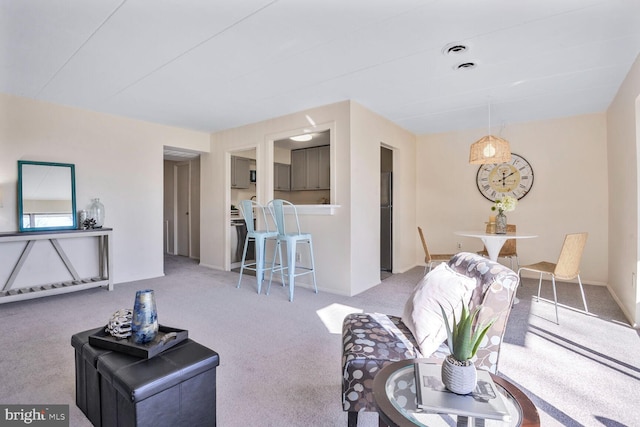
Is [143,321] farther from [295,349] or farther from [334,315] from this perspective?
[334,315]

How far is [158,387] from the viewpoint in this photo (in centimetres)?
128

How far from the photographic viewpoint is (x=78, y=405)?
5.78ft

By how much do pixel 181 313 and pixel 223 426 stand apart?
1.90 m

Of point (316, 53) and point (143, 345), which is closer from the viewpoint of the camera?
point (143, 345)

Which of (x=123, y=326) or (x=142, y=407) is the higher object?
(x=123, y=326)

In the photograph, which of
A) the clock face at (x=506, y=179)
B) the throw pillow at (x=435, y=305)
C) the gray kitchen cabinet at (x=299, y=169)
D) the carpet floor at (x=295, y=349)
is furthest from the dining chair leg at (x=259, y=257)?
the clock face at (x=506, y=179)

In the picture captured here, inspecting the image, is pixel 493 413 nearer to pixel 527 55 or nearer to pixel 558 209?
Result: pixel 527 55

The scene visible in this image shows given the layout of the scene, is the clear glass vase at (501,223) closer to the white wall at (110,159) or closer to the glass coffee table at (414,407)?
the glass coffee table at (414,407)

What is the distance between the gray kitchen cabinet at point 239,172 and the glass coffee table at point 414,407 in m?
5.37

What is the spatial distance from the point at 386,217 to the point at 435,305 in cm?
384

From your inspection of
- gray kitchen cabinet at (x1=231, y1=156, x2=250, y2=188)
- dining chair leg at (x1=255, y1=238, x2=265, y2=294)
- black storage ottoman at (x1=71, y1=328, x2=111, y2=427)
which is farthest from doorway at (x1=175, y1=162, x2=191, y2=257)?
black storage ottoman at (x1=71, y1=328, x2=111, y2=427)

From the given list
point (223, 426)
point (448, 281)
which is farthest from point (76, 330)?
point (448, 281)

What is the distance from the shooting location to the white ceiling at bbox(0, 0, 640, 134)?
2.13 m

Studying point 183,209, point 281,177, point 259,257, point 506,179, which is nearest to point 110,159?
point 259,257
